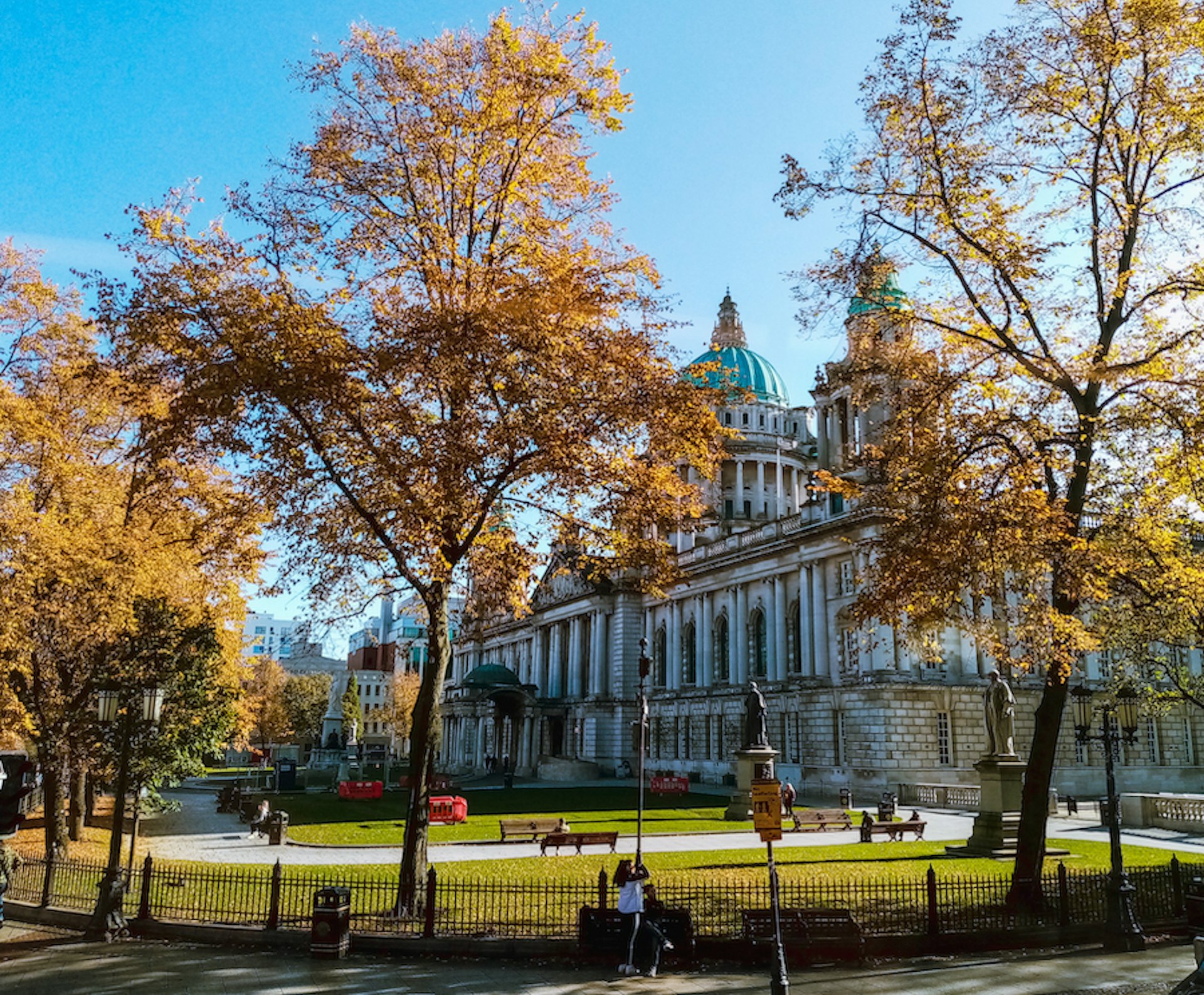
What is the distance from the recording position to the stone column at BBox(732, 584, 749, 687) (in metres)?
57.7

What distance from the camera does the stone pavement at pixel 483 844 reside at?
24125 mm

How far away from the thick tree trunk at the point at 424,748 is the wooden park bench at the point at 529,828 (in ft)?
31.7

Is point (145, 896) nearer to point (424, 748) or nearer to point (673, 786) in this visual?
point (424, 748)

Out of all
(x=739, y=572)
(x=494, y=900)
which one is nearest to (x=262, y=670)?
(x=739, y=572)

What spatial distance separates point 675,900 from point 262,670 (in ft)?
284

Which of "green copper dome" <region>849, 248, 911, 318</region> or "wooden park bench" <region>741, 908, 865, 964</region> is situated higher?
"green copper dome" <region>849, 248, 911, 318</region>

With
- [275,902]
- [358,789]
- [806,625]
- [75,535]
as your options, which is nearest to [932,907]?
[275,902]

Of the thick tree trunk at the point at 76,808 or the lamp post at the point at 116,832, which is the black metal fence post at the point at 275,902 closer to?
the lamp post at the point at 116,832

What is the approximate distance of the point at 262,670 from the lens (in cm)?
9331

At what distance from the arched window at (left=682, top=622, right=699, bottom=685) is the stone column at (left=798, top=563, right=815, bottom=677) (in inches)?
528

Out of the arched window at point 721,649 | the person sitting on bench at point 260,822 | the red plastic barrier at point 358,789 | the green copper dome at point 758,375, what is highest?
the green copper dome at point 758,375

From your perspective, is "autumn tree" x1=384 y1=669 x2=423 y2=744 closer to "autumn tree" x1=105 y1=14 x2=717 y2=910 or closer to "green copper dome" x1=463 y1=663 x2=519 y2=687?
"green copper dome" x1=463 y1=663 x2=519 y2=687

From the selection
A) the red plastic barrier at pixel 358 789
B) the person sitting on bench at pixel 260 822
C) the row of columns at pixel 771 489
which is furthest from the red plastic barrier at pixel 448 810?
the row of columns at pixel 771 489

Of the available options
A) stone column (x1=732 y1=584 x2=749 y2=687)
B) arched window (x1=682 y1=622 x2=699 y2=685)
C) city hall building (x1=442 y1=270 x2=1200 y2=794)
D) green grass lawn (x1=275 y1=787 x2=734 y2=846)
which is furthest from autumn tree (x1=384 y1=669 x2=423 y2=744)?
green grass lawn (x1=275 y1=787 x2=734 y2=846)
